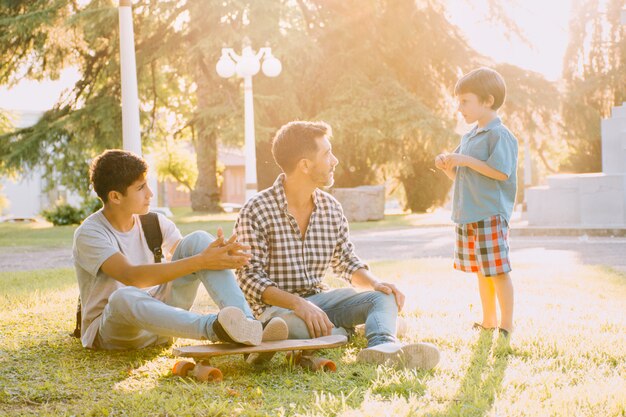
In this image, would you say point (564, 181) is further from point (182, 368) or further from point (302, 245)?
point (182, 368)

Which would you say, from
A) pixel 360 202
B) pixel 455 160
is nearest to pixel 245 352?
pixel 455 160

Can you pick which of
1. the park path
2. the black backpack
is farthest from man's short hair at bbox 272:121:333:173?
the park path

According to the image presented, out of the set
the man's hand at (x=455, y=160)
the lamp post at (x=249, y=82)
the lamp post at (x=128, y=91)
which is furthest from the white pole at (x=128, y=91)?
the lamp post at (x=249, y=82)

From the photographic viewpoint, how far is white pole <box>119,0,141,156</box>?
8.24m

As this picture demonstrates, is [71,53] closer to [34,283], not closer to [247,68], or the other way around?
[247,68]

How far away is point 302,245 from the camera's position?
4.16m

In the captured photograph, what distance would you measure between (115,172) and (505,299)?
220cm

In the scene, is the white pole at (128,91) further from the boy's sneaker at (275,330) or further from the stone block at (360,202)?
the stone block at (360,202)

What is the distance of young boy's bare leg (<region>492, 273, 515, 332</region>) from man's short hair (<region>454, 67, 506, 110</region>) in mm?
984

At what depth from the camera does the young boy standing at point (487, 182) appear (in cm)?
441

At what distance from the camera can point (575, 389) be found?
3.06 meters

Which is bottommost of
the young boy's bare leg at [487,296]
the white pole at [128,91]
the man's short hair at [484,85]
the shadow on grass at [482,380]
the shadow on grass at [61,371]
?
the shadow on grass at [61,371]

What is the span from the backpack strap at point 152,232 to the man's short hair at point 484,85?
180 cm

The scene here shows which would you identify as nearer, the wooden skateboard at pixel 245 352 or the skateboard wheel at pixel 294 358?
the wooden skateboard at pixel 245 352
